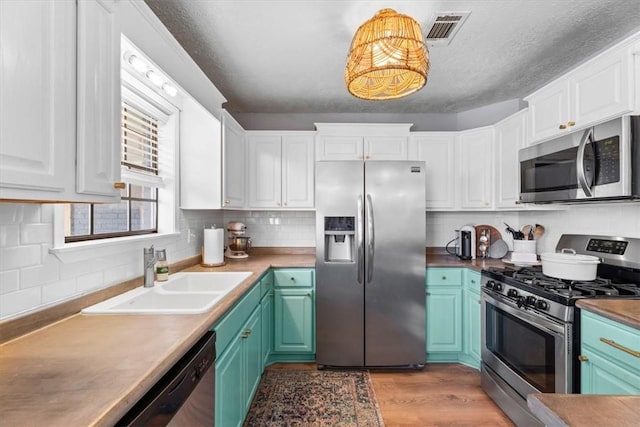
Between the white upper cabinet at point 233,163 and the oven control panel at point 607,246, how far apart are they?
2.75 m

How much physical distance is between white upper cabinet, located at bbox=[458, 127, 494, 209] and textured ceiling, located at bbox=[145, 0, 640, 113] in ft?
1.29

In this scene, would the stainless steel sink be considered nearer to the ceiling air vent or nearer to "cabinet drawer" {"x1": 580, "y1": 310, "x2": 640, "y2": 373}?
"cabinet drawer" {"x1": 580, "y1": 310, "x2": 640, "y2": 373}

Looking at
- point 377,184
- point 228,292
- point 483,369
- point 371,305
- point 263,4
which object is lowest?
point 483,369

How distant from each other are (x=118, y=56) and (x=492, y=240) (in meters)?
3.34

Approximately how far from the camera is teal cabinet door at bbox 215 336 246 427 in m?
1.36

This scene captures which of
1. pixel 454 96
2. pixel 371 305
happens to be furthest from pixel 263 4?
pixel 371 305

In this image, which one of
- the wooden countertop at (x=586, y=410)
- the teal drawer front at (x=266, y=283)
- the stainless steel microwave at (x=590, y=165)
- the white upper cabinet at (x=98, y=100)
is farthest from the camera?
the teal drawer front at (x=266, y=283)

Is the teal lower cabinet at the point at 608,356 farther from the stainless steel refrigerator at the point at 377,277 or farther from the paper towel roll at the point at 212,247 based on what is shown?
the paper towel roll at the point at 212,247

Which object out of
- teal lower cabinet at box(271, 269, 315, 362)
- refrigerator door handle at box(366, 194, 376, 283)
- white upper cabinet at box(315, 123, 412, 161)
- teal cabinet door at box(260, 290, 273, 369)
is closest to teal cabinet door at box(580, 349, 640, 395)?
refrigerator door handle at box(366, 194, 376, 283)

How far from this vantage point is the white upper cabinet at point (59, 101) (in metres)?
0.70

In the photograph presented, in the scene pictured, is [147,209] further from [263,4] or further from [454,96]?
[454,96]

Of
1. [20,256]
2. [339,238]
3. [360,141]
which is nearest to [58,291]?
[20,256]

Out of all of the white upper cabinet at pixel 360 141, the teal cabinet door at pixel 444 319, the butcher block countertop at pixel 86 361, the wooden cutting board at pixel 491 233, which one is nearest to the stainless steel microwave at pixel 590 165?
the wooden cutting board at pixel 491 233

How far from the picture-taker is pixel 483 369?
2.26 m
